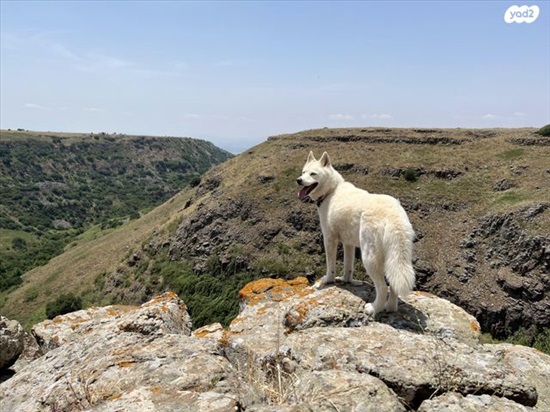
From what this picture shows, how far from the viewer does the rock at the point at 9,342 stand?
8917 millimetres

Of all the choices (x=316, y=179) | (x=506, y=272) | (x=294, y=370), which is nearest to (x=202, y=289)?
(x=506, y=272)

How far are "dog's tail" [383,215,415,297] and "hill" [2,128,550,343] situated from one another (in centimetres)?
4140

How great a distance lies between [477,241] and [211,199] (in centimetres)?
4448

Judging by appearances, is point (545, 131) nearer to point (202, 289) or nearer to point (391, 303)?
point (202, 289)

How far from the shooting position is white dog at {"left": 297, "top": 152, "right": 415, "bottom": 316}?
7500mm

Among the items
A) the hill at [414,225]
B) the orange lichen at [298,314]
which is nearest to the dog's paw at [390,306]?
the orange lichen at [298,314]

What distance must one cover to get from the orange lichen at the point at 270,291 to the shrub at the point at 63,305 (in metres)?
56.1

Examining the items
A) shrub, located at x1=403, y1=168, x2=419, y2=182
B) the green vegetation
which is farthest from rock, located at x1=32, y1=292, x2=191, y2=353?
shrub, located at x1=403, y1=168, x2=419, y2=182

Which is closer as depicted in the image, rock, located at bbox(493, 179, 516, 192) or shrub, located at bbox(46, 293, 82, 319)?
rock, located at bbox(493, 179, 516, 192)

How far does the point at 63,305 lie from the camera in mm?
58750

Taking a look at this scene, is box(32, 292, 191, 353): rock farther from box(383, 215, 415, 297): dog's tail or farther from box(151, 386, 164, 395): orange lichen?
box(383, 215, 415, 297): dog's tail

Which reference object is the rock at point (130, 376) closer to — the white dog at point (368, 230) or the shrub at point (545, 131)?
the white dog at point (368, 230)

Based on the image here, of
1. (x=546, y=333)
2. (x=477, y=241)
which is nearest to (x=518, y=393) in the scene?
(x=546, y=333)

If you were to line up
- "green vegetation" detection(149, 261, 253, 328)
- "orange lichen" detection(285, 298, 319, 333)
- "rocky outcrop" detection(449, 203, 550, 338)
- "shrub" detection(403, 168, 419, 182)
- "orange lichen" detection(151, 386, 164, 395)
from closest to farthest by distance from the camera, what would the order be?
"orange lichen" detection(151, 386, 164, 395) → "orange lichen" detection(285, 298, 319, 333) → "rocky outcrop" detection(449, 203, 550, 338) → "green vegetation" detection(149, 261, 253, 328) → "shrub" detection(403, 168, 419, 182)
